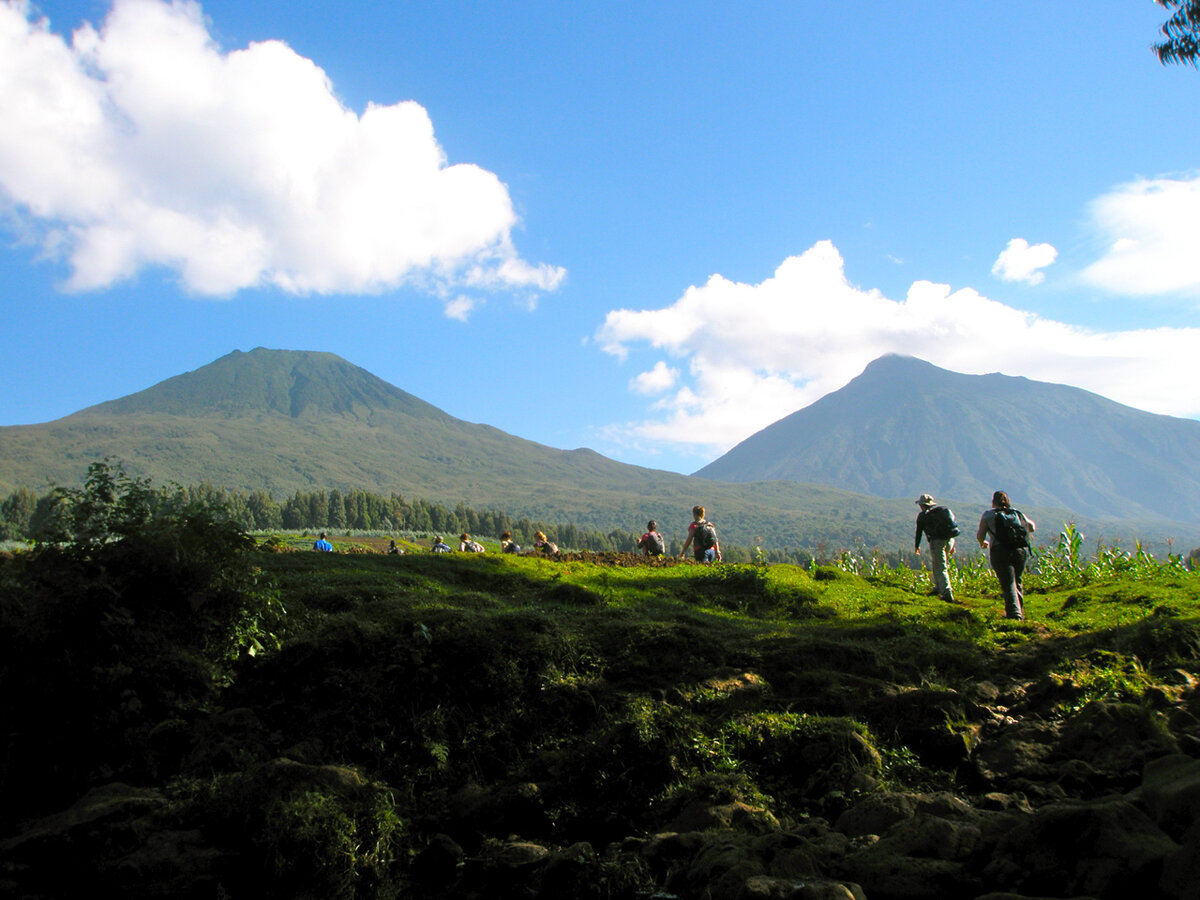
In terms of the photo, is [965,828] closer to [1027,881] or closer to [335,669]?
[1027,881]

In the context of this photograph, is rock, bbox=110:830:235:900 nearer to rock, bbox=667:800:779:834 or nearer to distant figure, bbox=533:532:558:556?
rock, bbox=667:800:779:834

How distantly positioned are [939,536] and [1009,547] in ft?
8.77

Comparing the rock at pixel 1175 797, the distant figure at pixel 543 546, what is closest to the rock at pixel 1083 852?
the rock at pixel 1175 797

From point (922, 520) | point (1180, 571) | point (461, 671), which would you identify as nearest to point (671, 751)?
point (461, 671)

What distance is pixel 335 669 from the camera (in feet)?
25.5

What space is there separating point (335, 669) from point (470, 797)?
2.18 metres

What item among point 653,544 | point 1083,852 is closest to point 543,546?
point 653,544

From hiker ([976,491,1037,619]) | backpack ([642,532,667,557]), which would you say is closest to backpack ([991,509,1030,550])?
hiker ([976,491,1037,619])

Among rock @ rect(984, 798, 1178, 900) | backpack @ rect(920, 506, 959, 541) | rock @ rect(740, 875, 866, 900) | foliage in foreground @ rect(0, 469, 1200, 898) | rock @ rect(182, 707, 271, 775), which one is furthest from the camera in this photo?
backpack @ rect(920, 506, 959, 541)

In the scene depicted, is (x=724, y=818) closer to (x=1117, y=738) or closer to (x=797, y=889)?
(x=797, y=889)

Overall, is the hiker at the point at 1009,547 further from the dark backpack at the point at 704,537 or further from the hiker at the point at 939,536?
the dark backpack at the point at 704,537

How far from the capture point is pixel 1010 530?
12930 millimetres

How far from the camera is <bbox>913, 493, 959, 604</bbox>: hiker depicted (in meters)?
15.3

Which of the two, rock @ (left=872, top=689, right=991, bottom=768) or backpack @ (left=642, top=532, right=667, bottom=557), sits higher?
backpack @ (left=642, top=532, right=667, bottom=557)
